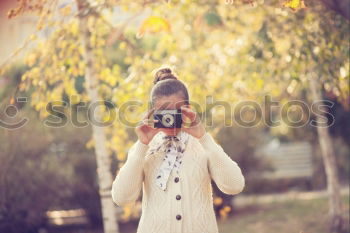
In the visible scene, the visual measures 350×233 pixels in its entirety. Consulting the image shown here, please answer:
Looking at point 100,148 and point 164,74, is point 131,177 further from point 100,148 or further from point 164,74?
point 100,148

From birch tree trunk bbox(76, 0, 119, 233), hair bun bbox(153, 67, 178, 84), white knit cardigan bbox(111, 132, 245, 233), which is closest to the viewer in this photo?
white knit cardigan bbox(111, 132, 245, 233)

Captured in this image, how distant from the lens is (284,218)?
7996 millimetres

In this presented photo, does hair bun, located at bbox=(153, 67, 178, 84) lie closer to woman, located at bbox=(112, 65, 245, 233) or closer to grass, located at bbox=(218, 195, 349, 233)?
woman, located at bbox=(112, 65, 245, 233)

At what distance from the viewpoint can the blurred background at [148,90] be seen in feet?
15.6

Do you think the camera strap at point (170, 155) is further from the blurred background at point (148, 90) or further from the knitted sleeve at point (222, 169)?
the blurred background at point (148, 90)

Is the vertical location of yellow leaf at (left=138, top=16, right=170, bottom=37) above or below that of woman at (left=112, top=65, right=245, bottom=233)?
above

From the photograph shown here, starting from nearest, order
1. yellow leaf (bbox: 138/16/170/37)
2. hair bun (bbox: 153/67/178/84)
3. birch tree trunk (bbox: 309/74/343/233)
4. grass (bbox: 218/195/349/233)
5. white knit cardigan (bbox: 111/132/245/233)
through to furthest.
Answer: white knit cardigan (bbox: 111/132/245/233) < hair bun (bbox: 153/67/178/84) < yellow leaf (bbox: 138/16/170/37) < birch tree trunk (bbox: 309/74/343/233) < grass (bbox: 218/195/349/233)

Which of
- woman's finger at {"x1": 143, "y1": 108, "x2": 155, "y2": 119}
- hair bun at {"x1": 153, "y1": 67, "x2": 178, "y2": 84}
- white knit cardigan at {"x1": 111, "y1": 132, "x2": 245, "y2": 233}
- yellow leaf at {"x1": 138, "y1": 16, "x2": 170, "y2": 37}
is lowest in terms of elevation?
white knit cardigan at {"x1": 111, "y1": 132, "x2": 245, "y2": 233}

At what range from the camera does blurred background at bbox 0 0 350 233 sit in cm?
477

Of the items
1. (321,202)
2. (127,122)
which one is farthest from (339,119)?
(127,122)

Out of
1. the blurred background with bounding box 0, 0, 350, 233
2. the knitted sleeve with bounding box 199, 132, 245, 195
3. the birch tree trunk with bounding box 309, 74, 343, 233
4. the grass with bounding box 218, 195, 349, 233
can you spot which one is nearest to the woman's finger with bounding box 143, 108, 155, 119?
the knitted sleeve with bounding box 199, 132, 245, 195

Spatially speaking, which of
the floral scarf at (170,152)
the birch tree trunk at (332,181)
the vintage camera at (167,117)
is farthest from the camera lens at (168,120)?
the birch tree trunk at (332,181)

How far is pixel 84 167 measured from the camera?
8016 millimetres

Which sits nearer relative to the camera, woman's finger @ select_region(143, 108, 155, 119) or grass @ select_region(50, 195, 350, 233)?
woman's finger @ select_region(143, 108, 155, 119)
